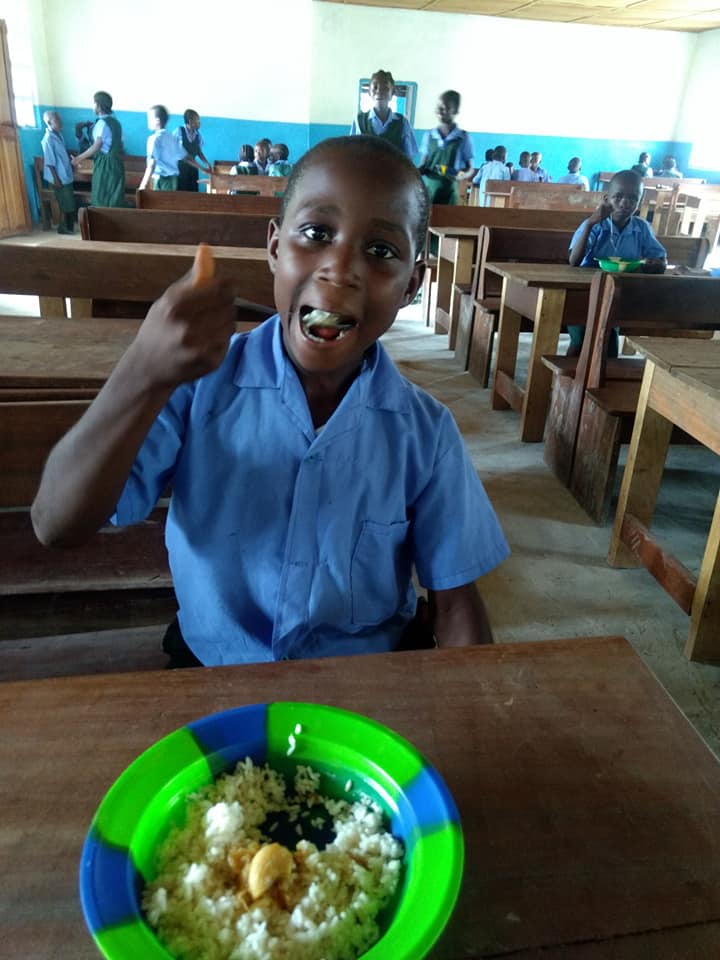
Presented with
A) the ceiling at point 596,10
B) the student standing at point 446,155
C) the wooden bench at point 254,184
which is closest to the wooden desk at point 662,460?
the student standing at point 446,155

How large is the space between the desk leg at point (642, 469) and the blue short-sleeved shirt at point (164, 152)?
7.36m

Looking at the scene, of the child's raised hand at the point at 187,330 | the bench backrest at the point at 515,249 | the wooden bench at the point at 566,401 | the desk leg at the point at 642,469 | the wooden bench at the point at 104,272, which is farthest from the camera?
the bench backrest at the point at 515,249

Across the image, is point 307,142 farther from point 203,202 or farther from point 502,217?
point 203,202

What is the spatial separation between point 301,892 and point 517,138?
15.2 metres

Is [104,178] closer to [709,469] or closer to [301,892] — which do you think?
[709,469]

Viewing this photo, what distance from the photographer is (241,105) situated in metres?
12.6

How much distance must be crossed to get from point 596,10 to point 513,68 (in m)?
1.81

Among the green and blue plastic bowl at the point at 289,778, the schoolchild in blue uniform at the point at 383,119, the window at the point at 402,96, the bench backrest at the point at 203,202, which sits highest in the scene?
the window at the point at 402,96

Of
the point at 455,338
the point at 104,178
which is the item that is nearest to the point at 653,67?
the point at 104,178

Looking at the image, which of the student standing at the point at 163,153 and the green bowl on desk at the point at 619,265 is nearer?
the green bowl on desk at the point at 619,265

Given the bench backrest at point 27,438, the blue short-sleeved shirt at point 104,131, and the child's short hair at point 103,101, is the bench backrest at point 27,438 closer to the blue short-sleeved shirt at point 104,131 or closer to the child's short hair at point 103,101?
the child's short hair at point 103,101

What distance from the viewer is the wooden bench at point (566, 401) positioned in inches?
121

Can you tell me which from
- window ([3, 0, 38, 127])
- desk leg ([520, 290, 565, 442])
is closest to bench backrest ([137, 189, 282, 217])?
desk leg ([520, 290, 565, 442])

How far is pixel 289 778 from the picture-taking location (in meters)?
0.55
